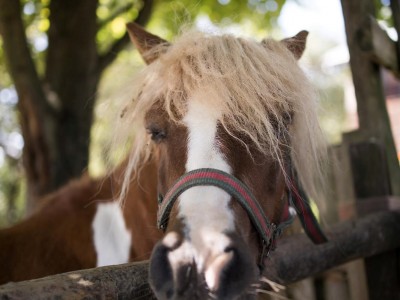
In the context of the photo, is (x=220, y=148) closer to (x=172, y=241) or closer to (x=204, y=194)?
(x=204, y=194)

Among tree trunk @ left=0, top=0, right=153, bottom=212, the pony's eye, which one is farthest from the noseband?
tree trunk @ left=0, top=0, right=153, bottom=212

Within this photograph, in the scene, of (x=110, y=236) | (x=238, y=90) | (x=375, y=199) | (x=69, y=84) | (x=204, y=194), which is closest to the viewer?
(x=204, y=194)

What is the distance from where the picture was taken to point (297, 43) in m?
2.16

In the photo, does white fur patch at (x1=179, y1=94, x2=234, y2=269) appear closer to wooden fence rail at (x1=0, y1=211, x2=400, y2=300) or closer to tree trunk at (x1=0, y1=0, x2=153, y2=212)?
wooden fence rail at (x1=0, y1=211, x2=400, y2=300)

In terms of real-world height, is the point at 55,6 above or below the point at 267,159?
above

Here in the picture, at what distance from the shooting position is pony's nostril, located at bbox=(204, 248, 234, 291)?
1.16 m

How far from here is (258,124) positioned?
5.18 feet

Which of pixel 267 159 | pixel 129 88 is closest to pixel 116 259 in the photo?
pixel 129 88

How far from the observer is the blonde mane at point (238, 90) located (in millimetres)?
1600

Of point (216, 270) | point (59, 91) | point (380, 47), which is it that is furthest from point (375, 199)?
point (59, 91)

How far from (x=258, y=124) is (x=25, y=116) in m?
3.07

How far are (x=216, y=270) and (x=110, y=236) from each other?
125cm

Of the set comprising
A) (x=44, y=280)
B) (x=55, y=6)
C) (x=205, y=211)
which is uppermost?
(x=55, y=6)

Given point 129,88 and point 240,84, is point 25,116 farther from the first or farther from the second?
point 240,84
